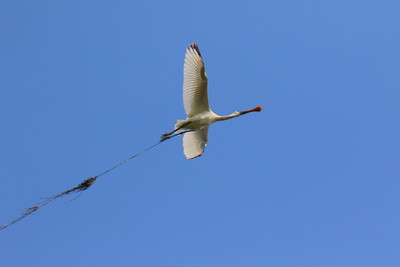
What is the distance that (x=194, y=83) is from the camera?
41.0ft

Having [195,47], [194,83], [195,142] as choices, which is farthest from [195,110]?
[195,47]

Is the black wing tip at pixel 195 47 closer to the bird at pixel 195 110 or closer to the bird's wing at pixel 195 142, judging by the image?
the bird at pixel 195 110

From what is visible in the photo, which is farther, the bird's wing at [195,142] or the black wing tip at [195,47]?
the bird's wing at [195,142]

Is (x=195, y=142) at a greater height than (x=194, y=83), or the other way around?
(x=194, y=83)

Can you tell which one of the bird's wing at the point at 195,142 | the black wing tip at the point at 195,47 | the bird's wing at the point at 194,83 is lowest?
the bird's wing at the point at 195,142

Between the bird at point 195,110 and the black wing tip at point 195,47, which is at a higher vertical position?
the black wing tip at point 195,47

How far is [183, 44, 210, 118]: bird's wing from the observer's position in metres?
12.2

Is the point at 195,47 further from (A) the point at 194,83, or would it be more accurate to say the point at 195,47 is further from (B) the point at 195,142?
(B) the point at 195,142

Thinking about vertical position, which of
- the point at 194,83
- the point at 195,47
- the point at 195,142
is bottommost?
the point at 195,142

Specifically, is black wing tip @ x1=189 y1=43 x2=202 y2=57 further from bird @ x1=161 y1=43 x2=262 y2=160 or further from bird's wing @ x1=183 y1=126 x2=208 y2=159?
bird's wing @ x1=183 y1=126 x2=208 y2=159

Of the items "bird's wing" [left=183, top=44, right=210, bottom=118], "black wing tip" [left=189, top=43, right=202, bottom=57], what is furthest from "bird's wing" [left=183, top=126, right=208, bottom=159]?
"black wing tip" [left=189, top=43, right=202, bottom=57]

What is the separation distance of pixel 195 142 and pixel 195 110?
1114 mm

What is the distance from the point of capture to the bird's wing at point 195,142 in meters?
13.7

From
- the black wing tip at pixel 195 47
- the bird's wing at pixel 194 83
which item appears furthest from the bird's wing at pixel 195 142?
the black wing tip at pixel 195 47
